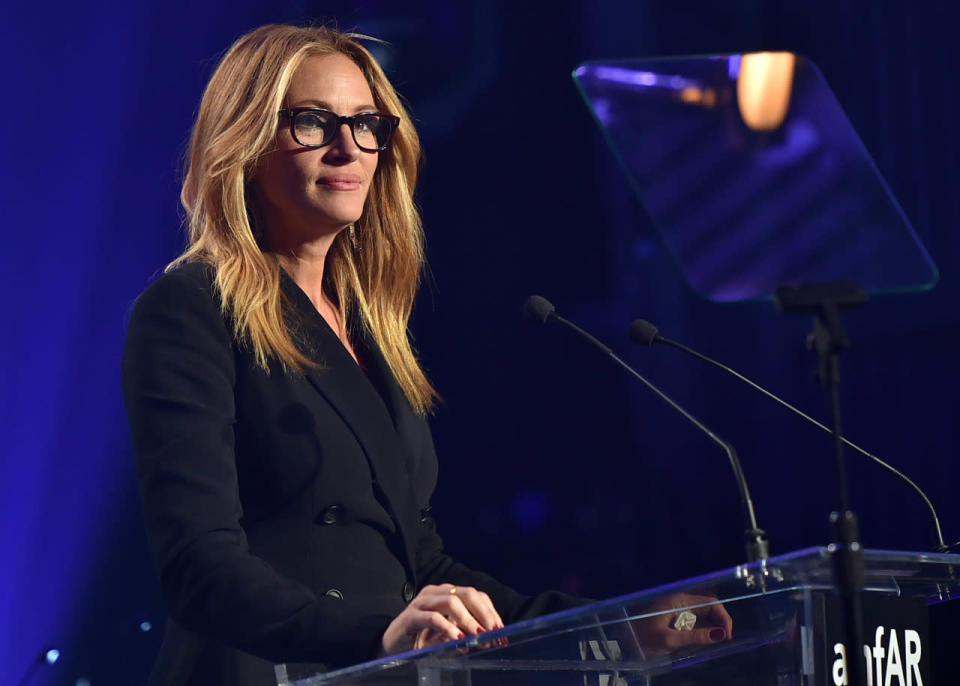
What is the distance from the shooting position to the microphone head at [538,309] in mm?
1890

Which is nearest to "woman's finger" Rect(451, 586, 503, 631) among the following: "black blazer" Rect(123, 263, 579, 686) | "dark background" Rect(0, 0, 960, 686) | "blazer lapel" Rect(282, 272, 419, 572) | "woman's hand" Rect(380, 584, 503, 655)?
"woman's hand" Rect(380, 584, 503, 655)

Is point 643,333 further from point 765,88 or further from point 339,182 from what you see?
point 765,88

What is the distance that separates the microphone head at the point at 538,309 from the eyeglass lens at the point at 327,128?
356 millimetres

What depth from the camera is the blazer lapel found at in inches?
69.2

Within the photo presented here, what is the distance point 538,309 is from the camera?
6.26 ft

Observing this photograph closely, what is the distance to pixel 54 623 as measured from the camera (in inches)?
114

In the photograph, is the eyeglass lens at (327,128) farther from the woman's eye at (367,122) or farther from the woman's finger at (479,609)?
the woman's finger at (479,609)

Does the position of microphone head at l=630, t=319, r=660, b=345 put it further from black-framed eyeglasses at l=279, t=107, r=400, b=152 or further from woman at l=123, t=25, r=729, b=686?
black-framed eyeglasses at l=279, t=107, r=400, b=152

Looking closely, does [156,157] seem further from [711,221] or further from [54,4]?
[711,221]

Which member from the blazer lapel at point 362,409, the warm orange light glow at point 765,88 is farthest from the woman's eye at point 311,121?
the warm orange light glow at point 765,88

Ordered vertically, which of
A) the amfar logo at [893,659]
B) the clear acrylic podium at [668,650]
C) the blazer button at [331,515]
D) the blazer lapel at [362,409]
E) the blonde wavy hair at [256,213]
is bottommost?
the amfar logo at [893,659]

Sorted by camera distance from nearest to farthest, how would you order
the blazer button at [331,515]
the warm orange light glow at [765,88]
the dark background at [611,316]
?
the blazer button at [331,515], the dark background at [611,316], the warm orange light glow at [765,88]

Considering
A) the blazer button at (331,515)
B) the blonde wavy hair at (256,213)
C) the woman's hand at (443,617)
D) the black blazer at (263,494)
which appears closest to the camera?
the woman's hand at (443,617)

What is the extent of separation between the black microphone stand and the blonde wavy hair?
781 millimetres
